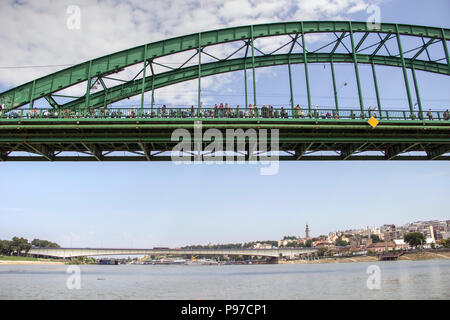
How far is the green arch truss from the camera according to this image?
112 ft

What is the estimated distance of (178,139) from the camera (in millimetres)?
29719

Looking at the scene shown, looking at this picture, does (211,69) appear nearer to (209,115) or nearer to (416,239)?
(209,115)

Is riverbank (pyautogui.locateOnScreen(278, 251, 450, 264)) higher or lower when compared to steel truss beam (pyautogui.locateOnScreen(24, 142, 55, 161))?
lower

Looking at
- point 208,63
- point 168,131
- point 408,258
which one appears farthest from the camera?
point 408,258

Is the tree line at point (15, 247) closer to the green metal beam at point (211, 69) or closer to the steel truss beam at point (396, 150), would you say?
the green metal beam at point (211, 69)

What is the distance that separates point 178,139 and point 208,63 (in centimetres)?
1134

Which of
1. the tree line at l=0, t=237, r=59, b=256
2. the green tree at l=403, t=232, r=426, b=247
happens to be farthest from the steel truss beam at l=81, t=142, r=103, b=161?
the green tree at l=403, t=232, r=426, b=247

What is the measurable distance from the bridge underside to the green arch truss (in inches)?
148

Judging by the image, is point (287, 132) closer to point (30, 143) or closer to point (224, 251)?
point (30, 143)

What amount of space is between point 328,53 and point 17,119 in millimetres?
30610

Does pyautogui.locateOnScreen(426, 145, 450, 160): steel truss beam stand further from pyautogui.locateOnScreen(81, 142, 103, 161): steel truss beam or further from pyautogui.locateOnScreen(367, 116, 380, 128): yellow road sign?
pyautogui.locateOnScreen(81, 142, 103, 161): steel truss beam

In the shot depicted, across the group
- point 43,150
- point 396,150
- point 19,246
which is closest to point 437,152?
point 396,150
